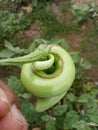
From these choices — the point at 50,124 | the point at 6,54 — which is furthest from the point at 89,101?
the point at 6,54

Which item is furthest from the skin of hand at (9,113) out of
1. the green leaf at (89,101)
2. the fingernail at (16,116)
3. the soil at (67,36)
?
the soil at (67,36)

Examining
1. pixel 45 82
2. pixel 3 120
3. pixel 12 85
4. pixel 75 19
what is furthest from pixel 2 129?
pixel 75 19

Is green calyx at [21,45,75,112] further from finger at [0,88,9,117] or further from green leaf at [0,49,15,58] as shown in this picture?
green leaf at [0,49,15,58]

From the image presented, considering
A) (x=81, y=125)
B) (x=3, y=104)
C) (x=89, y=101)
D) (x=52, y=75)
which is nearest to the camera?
(x=3, y=104)

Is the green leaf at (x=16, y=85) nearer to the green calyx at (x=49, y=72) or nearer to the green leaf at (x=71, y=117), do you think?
the green leaf at (x=71, y=117)

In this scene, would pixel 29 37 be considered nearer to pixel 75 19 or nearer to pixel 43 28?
pixel 43 28

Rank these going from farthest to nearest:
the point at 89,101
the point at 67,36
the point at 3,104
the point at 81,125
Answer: the point at 67,36 → the point at 89,101 → the point at 81,125 → the point at 3,104

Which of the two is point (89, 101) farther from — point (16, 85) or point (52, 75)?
point (52, 75)
